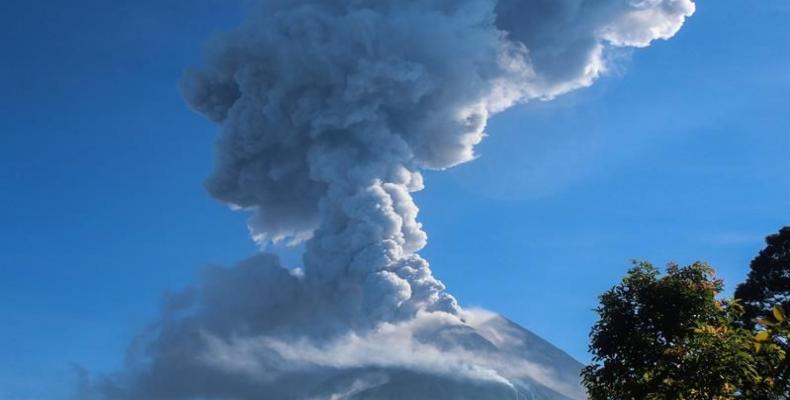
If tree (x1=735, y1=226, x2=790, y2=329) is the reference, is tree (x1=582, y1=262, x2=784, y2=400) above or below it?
below

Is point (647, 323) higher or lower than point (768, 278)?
lower

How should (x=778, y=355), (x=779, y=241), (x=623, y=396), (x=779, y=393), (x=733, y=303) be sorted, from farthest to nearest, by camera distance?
(x=779, y=241), (x=623, y=396), (x=733, y=303), (x=778, y=355), (x=779, y=393)

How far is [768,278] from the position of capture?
114 feet

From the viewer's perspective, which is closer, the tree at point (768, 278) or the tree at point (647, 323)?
the tree at point (647, 323)

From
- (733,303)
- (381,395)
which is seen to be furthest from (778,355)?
(381,395)

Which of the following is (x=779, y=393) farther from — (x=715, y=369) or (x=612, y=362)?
(x=612, y=362)

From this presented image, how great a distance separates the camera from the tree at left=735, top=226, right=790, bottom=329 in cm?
3384

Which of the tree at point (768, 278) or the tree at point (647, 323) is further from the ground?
the tree at point (768, 278)

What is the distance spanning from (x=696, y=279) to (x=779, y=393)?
7717 millimetres

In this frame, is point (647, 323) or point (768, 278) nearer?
point (647, 323)

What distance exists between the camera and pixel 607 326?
16.0 meters

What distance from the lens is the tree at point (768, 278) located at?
33.8m

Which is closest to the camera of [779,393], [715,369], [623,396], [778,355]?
[779,393]

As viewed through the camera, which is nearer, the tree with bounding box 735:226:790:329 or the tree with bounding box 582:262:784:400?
the tree with bounding box 582:262:784:400
